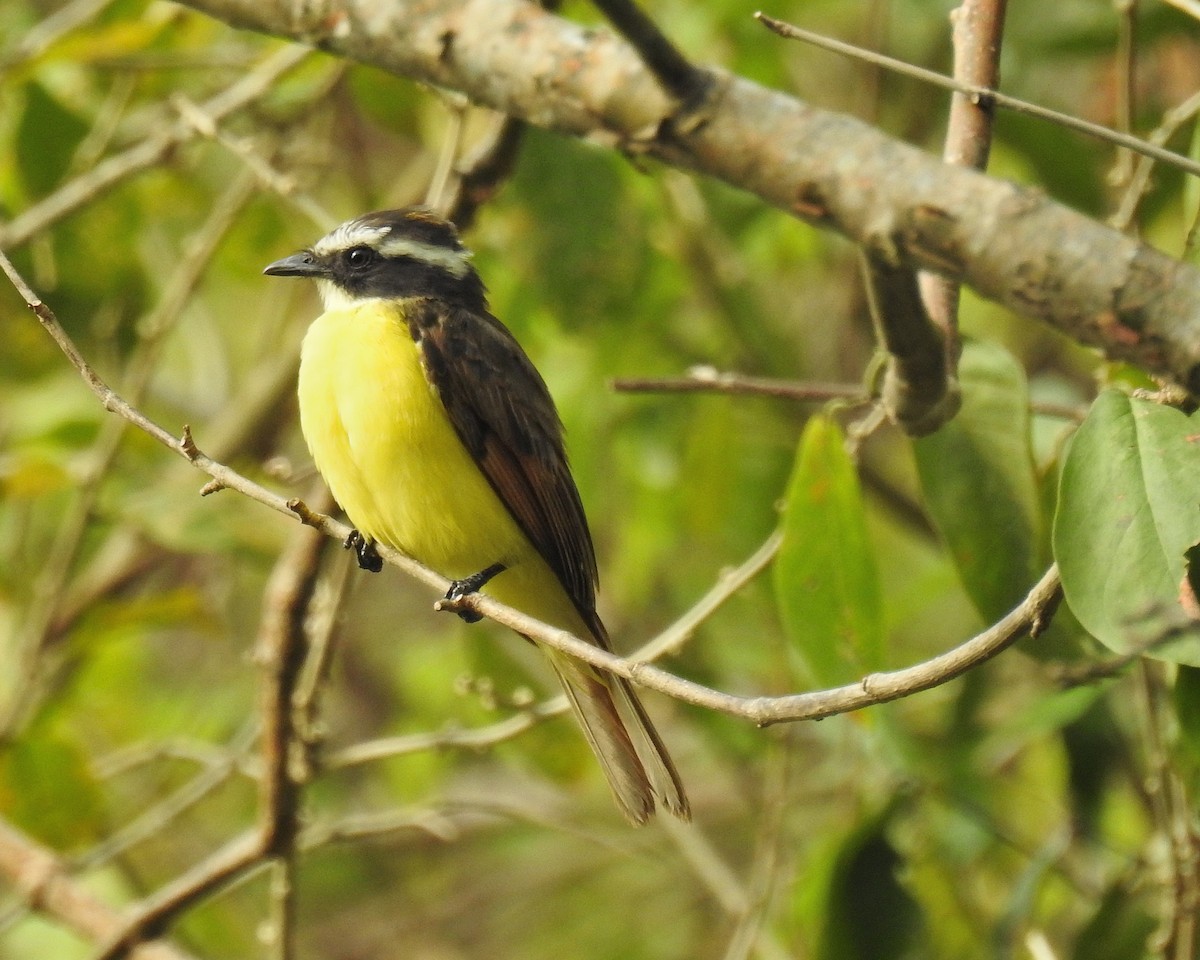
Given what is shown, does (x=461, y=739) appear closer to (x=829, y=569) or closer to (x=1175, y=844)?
(x=829, y=569)

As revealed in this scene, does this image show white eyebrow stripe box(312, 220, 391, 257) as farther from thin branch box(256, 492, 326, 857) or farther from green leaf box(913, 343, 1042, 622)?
green leaf box(913, 343, 1042, 622)

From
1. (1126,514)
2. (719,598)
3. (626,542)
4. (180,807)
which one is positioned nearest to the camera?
(1126,514)

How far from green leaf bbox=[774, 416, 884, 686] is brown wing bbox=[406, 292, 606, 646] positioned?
0.77 m

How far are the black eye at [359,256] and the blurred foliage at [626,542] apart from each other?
197mm

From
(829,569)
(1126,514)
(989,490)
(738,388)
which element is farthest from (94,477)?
(1126,514)

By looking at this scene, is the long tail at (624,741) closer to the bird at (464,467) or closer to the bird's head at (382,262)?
the bird at (464,467)

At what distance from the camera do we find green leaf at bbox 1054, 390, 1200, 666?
84.7 inches

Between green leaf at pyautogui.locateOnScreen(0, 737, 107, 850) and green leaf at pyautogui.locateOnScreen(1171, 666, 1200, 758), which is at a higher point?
green leaf at pyautogui.locateOnScreen(1171, 666, 1200, 758)

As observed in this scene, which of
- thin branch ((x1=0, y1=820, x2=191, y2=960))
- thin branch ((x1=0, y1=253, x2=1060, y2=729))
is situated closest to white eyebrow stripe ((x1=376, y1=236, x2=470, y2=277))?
thin branch ((x1=0, y1=253, x2=1060, y2=729))

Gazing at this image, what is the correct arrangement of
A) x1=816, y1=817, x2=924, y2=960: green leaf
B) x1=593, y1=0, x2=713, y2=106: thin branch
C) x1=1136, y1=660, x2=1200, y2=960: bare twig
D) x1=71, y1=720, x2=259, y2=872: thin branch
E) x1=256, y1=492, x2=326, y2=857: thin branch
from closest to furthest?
1. x1=593, y1=0, x2=713, y2=106: thin branch
2. x1=1136, y1=660, x2=1200, y2=960: bare twig
3. x1=816, y1=817, x2=924, y2=960: green leaf
4. x1=256, y1=492, x2=326, y2=857: thin branch
5. x1=71, y1=720, x2=259, y2=872: thin branch

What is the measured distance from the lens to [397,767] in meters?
5.81

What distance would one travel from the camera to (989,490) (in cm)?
277

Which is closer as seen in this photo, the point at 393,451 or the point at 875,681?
the point at 875,681

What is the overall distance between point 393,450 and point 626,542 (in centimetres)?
188
